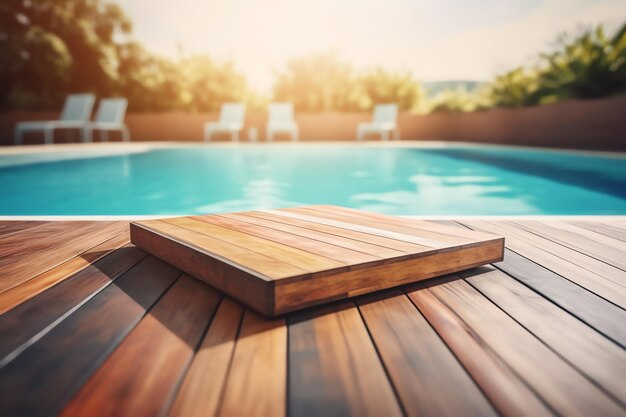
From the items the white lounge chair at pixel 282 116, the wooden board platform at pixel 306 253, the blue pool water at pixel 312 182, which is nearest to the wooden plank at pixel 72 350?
the wooden board platform at pixel 306 253

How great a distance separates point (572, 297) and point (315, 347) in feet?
2.65

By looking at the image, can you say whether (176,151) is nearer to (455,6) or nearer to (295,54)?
(295,54)

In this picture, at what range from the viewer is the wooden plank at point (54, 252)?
147 cm

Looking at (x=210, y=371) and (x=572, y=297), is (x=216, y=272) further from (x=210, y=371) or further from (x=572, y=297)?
(x=572, y=297)

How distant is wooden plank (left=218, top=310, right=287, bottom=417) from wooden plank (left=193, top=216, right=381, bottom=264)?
286 mm

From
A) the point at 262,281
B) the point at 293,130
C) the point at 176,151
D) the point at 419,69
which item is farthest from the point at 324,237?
the point at 419,69

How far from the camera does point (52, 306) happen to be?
119 centimetres

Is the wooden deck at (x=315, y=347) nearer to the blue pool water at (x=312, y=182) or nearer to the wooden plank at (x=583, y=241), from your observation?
the wooden plank at (x=583, y=241)

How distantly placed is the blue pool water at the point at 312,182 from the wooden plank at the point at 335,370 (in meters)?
3.23

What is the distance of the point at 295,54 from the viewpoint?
70.9ft

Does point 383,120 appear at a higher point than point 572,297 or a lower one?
higher

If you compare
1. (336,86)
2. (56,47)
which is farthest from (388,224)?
(336,86)

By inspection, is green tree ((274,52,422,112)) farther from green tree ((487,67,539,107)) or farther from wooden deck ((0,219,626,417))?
wooden deck ((0,219,626,417))

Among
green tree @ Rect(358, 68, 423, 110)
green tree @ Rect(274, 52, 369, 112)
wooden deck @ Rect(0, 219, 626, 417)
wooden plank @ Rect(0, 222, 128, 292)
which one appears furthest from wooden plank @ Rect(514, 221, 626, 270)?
green tree @ Rect(274, 52, 369, 112)
